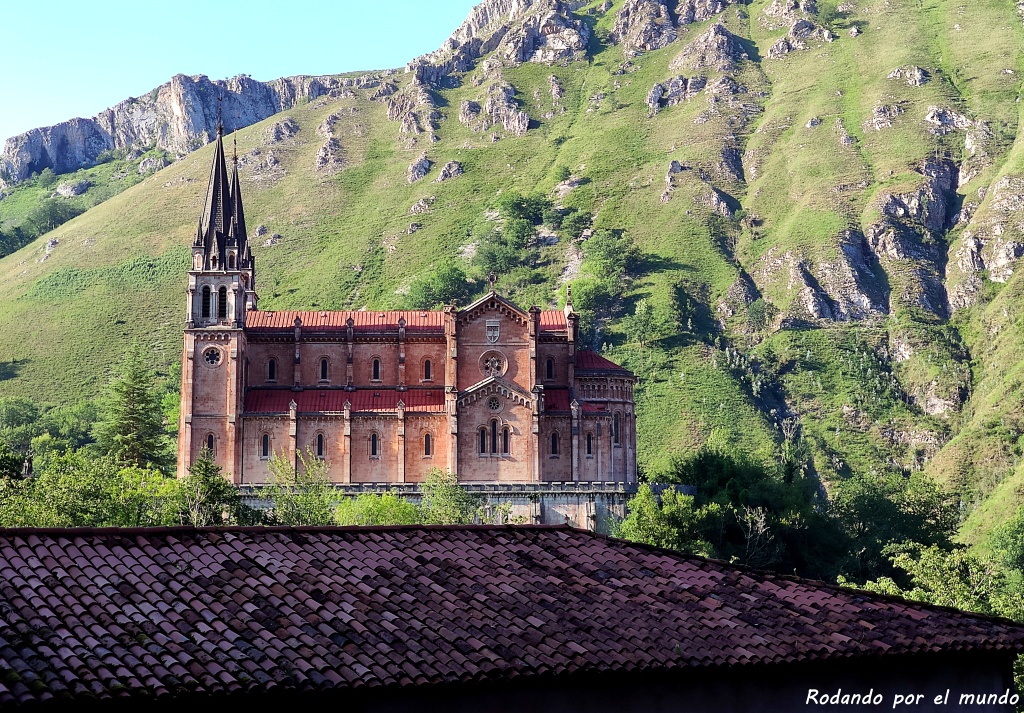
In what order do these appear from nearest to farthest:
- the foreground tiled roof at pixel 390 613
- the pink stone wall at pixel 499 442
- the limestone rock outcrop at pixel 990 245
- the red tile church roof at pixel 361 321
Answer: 1. the foreground tiled roof at pixel 390 613
2. the pink stone wall at pixel 499 442
3. the red tile church roof at pixel 361 321
4. the limestone rock outcrop at pixel 990 245

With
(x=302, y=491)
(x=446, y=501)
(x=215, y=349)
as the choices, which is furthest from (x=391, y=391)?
(x=446, y=501)

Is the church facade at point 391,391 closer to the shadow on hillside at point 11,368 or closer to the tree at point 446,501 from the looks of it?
the tree at point 446,501

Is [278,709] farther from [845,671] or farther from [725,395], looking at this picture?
[725,395]

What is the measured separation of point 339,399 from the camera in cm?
9069

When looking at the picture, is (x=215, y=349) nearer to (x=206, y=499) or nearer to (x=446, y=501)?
(x=206, y=499)

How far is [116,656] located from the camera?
18250mm

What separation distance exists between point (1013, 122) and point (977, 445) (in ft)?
256

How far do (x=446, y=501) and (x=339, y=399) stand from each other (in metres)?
13.7

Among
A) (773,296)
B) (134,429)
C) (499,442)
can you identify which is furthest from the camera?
(773,296)

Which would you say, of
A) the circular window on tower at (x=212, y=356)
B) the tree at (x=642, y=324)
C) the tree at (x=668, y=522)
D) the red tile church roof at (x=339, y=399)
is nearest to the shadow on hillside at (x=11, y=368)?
the tree at (x=642, y=324)

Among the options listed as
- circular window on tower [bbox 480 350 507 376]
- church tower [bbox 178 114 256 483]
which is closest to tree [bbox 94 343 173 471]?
church tower [bbox 178 114 256 483]

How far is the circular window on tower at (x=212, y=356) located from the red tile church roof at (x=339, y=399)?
323cm

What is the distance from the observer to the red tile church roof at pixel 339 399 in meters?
89.7

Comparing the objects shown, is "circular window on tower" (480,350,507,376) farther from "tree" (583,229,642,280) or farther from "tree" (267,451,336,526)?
"tree" (583,229,642,280)
